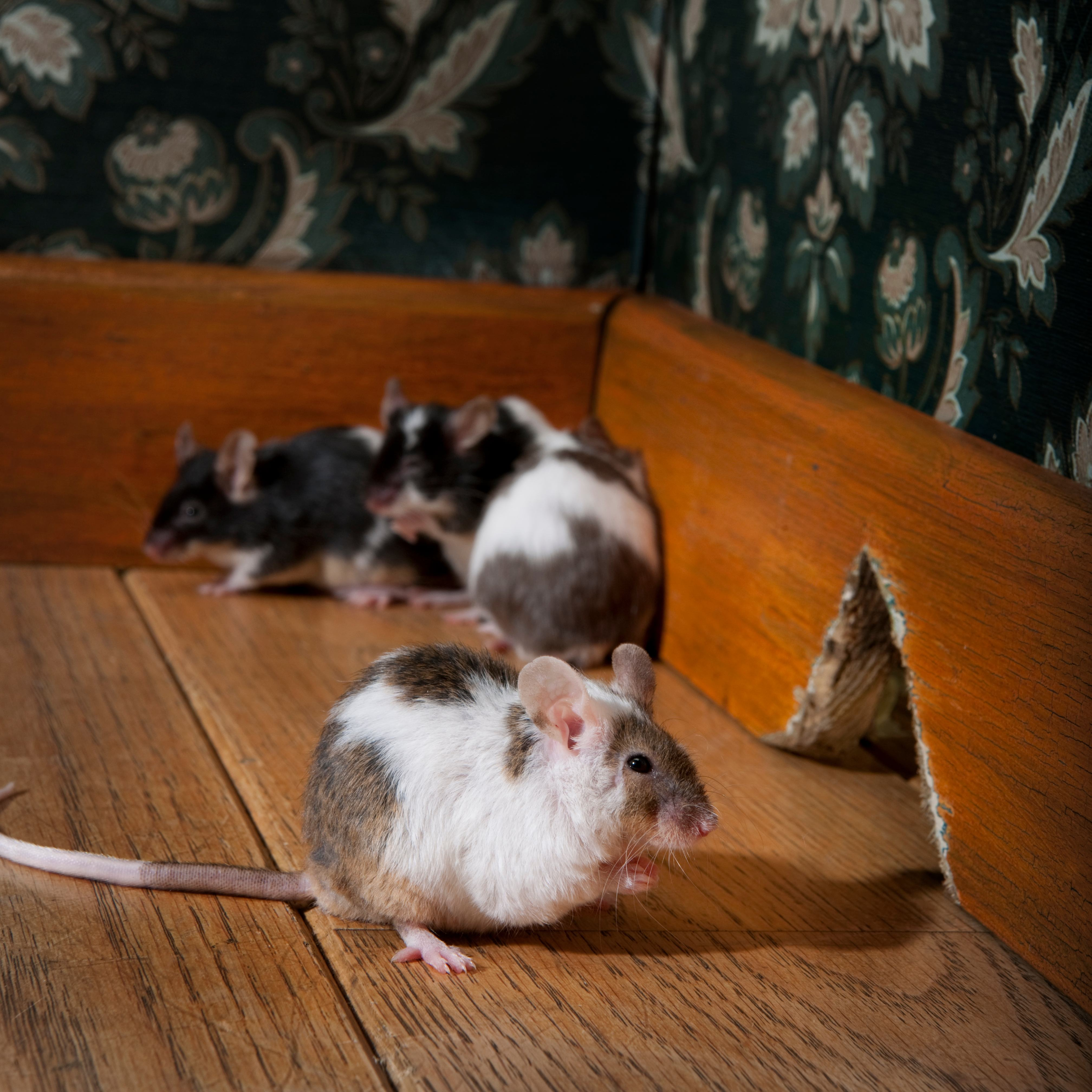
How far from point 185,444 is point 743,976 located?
1.37 m

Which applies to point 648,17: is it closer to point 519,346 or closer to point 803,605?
point 519,346

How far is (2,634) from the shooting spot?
6.21 feet

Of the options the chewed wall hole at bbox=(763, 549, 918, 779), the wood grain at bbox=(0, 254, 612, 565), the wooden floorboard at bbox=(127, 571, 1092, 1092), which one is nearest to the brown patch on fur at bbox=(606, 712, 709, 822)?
the wooden floorboard at bbox=(127, 571, 1092, 1092)

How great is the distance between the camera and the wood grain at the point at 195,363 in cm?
209

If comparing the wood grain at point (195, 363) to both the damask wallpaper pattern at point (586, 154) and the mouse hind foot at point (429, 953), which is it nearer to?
the damask wallpaper pattern at point (586, 154)

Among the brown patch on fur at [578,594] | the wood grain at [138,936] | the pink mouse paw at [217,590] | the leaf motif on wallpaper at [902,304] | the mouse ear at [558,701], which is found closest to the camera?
the wood grain at [138,936]

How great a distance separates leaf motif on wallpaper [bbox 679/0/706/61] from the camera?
86.7 inches

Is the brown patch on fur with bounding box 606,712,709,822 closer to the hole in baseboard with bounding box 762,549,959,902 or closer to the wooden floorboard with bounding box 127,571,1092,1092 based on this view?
the wooden floorboard with bounding box 127,571,1092,1092

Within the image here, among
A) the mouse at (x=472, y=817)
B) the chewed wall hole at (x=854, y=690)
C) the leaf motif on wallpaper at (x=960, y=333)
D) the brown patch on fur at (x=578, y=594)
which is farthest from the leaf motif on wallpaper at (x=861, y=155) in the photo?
the mouse at (x=472, y=817)

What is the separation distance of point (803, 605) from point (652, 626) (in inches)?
17.8

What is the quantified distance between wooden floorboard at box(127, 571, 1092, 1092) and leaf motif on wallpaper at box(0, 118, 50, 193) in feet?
3.20

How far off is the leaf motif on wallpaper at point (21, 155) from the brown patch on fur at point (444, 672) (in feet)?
4.04

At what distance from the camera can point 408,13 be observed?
2184 mm

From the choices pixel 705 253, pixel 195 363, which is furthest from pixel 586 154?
pixel 195 363
